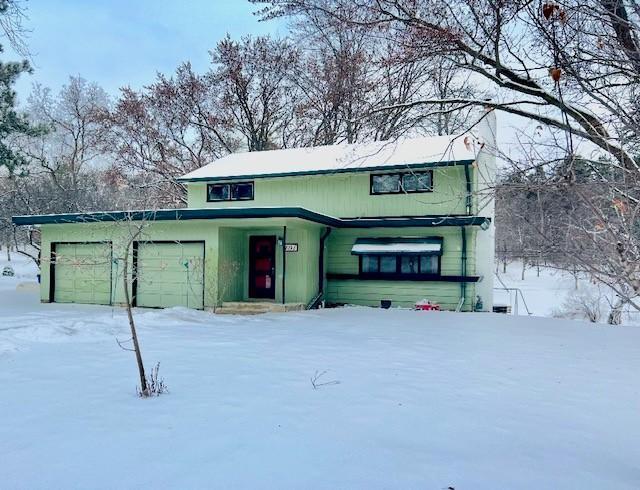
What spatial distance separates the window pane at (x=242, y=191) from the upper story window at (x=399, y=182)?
412 cm

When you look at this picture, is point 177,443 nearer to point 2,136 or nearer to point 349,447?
point 349,447

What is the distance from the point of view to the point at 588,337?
9094 mm

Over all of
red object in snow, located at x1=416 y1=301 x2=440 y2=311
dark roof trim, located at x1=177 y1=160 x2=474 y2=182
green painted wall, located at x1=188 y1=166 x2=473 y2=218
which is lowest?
red object in snow, located at x1=416 y1=301 x2=440 y2=311

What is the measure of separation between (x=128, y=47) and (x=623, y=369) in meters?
17.6

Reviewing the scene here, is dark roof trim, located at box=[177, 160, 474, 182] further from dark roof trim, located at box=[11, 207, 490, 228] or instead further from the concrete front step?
the concrete front step

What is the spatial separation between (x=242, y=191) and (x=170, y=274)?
409 cm

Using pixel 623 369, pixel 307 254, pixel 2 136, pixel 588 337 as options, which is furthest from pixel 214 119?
pixel 623 369

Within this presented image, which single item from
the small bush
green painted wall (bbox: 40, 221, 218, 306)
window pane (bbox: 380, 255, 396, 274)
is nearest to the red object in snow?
window pane (bbox: 380, 255, 396, 274)

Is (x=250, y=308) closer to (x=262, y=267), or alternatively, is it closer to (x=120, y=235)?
(x=262, y=267)

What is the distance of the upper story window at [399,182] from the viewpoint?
1361 centimetres

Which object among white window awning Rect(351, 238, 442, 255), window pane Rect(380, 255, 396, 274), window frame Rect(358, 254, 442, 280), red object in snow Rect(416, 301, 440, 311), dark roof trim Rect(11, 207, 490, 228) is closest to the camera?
dark roof trim Rect(11, 207, 490, 228)

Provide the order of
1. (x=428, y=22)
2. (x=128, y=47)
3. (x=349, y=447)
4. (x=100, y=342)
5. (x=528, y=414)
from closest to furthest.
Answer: (x=349, y=447) → (x=528, y=414) → (x=428, y=22) → (x=100, y=342) → (x=128, y=47)

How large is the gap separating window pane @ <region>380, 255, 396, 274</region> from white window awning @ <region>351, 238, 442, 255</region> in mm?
429

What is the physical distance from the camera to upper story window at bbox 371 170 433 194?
13.6 m
